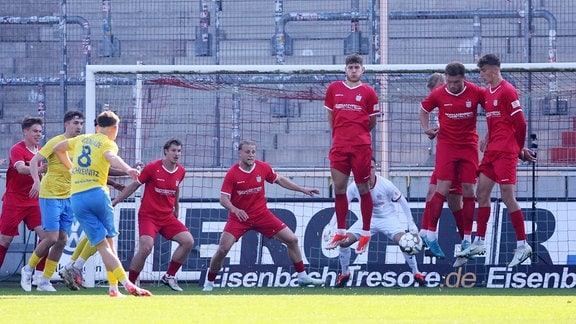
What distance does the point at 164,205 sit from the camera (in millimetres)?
15914

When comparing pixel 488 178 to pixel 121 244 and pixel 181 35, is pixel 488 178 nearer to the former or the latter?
pixel 121 244

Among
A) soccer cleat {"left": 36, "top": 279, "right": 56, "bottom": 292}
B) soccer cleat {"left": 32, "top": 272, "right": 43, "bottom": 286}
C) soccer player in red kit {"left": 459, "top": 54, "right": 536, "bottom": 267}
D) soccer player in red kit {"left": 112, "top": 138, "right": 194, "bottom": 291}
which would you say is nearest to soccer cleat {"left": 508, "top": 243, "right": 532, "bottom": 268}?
soccer player in red kit {"left": 459, "top": 54, "right": 536, "bottom": 267}

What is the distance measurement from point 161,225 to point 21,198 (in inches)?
78.7

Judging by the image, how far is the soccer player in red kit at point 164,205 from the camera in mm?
15766

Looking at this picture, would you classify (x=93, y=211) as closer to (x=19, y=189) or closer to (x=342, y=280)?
(x=19, y=189)

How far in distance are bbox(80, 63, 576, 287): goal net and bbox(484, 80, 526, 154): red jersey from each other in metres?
2.14

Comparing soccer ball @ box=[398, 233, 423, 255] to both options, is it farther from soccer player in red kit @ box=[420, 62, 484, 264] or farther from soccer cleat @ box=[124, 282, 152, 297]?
soccer cleat @ box=[124, 282, 152, 297]

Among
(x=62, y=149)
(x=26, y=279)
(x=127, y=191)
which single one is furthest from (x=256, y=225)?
(x=62, y=149)

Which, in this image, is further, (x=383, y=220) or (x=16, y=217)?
(x=383, y=220)

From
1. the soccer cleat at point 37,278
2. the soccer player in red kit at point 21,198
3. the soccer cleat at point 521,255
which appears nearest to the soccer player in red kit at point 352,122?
the soccer cleat at point 521,255

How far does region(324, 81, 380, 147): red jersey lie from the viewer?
14477mm
